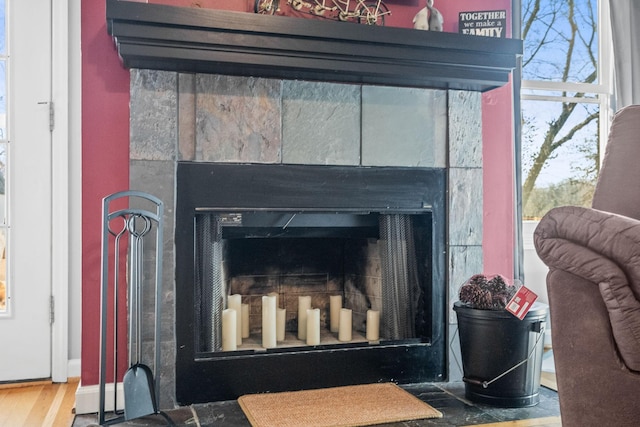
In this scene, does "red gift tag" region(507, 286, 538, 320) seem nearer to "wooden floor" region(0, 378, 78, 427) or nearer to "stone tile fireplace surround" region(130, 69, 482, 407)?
"stone tile fireplace surround" region(130, 69, 482, 407)

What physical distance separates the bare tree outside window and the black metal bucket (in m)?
1.17

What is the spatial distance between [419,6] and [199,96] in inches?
41.9

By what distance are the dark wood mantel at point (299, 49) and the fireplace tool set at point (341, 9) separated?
0.73ft

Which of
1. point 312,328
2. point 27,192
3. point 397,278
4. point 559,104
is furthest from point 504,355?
point 27,192

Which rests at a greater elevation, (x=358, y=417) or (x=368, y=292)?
(x=368, y=292)

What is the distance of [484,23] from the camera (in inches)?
105

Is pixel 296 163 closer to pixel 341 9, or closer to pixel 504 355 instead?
pixel 341 9

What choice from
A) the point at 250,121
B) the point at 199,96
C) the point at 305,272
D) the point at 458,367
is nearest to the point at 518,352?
the point at 458,367

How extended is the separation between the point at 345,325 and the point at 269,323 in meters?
0.35

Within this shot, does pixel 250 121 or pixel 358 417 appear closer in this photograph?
pixel 358 417

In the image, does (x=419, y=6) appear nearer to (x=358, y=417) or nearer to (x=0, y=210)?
(x=358, y=417)

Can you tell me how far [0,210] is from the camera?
2748 millimetres

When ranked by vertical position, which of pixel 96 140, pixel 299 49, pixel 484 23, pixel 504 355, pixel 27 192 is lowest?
pixel 504 355

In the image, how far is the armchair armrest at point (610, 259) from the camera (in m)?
1.51
